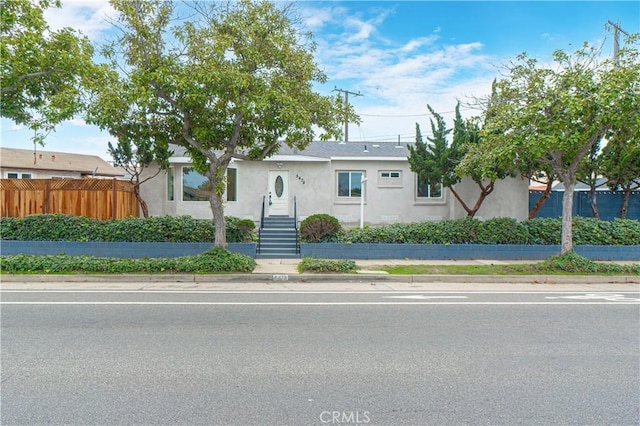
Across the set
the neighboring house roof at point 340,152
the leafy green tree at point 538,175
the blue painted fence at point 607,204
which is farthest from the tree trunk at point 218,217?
the blue painted fence at point 607,204

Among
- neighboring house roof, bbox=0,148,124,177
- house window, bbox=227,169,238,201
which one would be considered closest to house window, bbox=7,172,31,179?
neighboring house roof, bbox=0,148,124,177

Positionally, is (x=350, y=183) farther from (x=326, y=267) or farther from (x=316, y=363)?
(x=316, y=363)

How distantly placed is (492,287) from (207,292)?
688cm

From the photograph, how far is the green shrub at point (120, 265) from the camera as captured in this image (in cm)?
1112

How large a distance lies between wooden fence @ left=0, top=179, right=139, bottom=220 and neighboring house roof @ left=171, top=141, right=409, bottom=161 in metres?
3.29

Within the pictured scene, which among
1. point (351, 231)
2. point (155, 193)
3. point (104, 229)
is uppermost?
point (155, 193)

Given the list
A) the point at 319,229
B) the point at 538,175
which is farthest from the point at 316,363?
the point at 538,175

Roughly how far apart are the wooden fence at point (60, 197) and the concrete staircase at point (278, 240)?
604cm

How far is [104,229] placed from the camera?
555 inches

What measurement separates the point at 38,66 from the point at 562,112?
46.9ft

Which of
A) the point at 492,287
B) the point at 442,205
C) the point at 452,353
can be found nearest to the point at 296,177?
the point at 442,205

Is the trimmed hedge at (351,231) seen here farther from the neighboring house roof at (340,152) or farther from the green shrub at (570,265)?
the neighboring house roof at (340,152)

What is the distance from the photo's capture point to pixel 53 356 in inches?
200

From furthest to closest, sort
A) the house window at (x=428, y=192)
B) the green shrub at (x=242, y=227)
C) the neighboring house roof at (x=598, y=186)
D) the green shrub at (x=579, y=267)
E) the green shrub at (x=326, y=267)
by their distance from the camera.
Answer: the neighboring house roof at (x=598, y=186) → the house window at (x=428, y=192) → the green shrub at (x=242, y=227) → the green shrub at (x=579, y=267) → the green shrub at (x=326, y=267)
